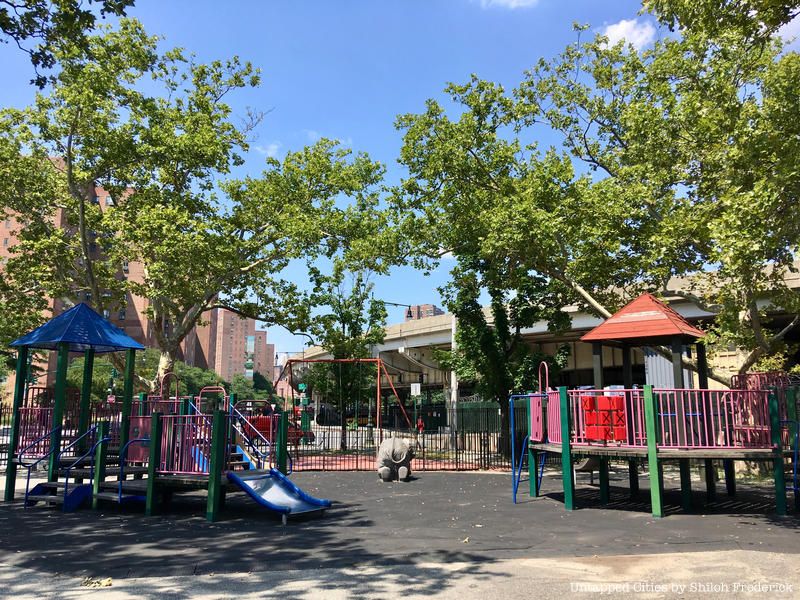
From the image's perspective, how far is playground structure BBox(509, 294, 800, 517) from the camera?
37.0ft

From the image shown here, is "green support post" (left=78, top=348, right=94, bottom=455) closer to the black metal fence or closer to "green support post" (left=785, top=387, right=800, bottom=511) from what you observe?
the black metal fence

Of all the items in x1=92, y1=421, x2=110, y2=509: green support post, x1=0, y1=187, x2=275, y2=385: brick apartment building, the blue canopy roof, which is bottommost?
x1=92, y1=421, x2=110, y2=509: green support post

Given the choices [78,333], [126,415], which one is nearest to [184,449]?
[126,415]

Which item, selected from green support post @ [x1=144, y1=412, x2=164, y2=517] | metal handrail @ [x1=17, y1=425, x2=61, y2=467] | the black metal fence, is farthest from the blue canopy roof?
the black metal fence

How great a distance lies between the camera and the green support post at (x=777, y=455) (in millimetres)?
10914

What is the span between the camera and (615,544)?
8555mm

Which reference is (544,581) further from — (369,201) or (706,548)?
(369,201)

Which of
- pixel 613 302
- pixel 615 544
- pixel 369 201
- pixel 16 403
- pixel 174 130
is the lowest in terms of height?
pixel 615 544

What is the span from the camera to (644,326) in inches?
507

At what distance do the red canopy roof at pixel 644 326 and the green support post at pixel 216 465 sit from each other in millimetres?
7272

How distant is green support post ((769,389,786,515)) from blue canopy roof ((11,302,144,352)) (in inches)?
487

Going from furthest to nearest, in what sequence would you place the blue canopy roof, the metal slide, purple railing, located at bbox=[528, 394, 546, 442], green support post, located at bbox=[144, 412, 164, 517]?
purple railing, located at bbox=[528, 394, 546, 442] < the blue canopy roof < green support post, located at bbox=[144, 412, 164, 517] < the metal slide

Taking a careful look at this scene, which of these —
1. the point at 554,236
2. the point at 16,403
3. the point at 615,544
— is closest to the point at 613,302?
the point at 554,236

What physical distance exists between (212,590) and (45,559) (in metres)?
2.69
